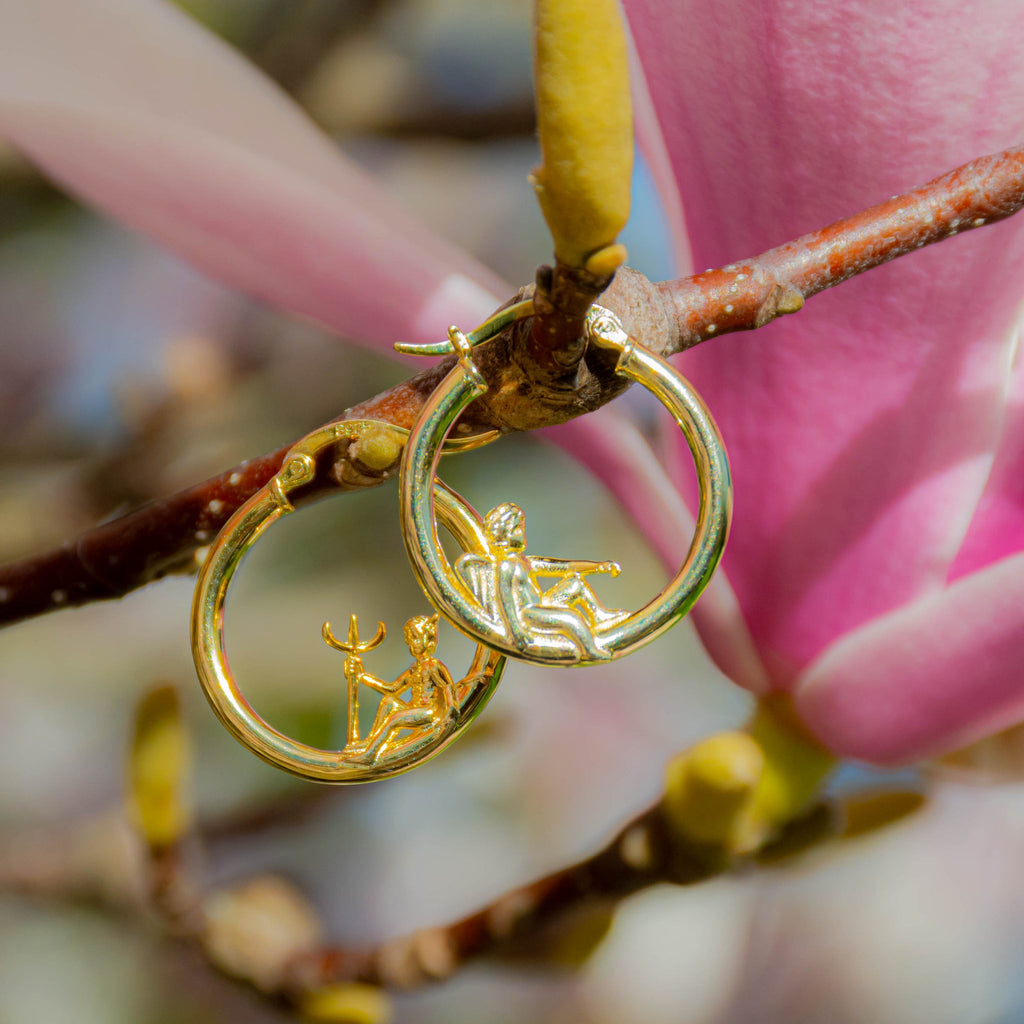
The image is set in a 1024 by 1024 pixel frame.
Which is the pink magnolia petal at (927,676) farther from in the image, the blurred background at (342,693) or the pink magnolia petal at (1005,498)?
the blurred background at (342,693)

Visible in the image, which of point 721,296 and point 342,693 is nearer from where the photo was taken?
point 721,296

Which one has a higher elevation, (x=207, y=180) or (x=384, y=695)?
(x=207, y=180)

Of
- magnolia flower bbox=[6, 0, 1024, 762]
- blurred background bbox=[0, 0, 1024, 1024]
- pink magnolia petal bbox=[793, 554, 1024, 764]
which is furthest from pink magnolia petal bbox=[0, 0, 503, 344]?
blurred background bbox=[0, 0, 1024, 1024]

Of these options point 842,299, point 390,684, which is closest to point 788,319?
point 842,299

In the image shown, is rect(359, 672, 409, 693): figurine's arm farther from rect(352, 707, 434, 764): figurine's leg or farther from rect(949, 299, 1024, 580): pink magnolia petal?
rect(949, 299, 1024, 580): pink magnolia petal

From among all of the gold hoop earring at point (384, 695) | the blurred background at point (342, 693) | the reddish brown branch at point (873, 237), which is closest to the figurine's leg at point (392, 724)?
the gold hoop earring at point (384, 695)

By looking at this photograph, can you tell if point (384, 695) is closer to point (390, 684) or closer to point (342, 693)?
point (390, 684)

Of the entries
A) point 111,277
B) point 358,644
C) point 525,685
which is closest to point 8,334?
point 111,277

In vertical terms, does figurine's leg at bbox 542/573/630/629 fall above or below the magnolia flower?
below
